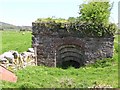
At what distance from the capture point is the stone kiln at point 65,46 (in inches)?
675

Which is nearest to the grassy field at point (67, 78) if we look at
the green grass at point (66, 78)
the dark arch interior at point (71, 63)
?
the green grass at point (66, 78)

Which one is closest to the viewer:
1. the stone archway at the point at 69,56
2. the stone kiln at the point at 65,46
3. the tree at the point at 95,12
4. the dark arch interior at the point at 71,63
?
the stone kiln at the point at 65,46

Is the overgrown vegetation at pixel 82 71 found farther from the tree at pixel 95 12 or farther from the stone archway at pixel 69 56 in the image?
the stone archway at pixel 69 56

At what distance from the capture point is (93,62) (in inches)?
675

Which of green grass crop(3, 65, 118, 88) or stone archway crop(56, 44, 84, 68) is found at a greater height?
stone archway crop(56, 44, 84, 68)

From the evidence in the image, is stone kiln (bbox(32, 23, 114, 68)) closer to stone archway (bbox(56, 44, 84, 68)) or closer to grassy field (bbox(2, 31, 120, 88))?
stone archway (bbox(56, 44, 84, 68))

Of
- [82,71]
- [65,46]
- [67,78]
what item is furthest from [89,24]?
[67,78]

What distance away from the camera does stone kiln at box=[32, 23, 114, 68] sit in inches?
675

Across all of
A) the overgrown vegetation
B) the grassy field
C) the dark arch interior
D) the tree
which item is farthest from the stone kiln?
the grassy field

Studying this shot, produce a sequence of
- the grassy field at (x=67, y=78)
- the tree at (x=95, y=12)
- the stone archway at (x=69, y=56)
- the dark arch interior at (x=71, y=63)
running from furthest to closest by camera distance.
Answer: the tree at (x=95, y=12), the dark arch interior at (x=71, y=63), the stone archway at (x=69, y=56), the grassy field at (x=67, y=78)

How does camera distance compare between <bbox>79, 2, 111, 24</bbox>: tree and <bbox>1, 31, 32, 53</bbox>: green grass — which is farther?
<bbox>1, 31, 32, 53</bbox>: green grass

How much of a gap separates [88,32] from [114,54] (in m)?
1.77

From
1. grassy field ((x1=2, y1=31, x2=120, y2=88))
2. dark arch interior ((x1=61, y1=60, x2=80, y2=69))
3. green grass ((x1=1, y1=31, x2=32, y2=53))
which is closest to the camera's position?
grassy field ((x1=2, y1=31, x2=120, y2=88))

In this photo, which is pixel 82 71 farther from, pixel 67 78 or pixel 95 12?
pixel 95 12
